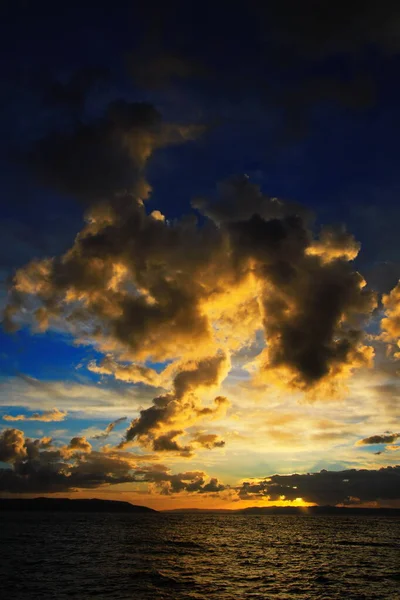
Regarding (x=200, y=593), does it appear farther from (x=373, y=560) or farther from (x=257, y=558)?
(x=373, y=560)

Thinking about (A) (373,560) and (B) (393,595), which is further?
(A) (373,560)

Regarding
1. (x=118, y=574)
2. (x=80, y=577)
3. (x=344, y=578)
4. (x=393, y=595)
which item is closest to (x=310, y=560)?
(x=344, y=578)

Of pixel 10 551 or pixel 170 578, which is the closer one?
pixel 170 578

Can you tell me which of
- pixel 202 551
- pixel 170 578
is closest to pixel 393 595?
pixel 170 578

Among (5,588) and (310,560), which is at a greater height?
(5,588)

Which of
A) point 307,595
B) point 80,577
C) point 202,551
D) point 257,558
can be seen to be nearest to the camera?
point 307,595

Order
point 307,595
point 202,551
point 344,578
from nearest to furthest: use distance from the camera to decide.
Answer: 1. point 307,595
2. point 344,578
3. point 202,551

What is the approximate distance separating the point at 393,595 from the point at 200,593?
20.3 metres

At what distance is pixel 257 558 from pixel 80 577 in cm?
3482

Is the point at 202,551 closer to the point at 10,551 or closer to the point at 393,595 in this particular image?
the point at 10,551

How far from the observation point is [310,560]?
233ft

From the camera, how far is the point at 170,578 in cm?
4869

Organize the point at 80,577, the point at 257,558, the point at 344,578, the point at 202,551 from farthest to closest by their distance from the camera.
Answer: the point at 202,551 < the point at 257,558 < the point at 344,578 < the point at 80,577

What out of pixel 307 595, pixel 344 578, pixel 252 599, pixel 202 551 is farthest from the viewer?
pixel 202 551
